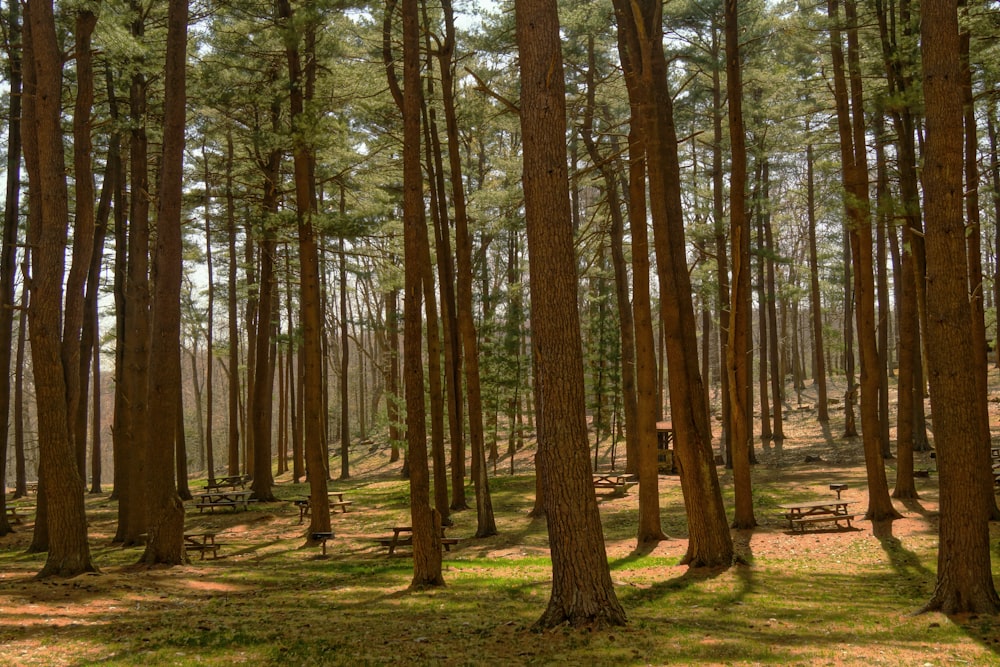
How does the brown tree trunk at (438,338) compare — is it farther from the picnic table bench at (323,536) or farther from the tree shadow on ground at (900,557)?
the tree shadow on ground at (900,557)

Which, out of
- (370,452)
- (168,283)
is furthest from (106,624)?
(370,452)

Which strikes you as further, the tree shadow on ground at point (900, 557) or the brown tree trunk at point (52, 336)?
the brown tree trunk at point (52, 336)

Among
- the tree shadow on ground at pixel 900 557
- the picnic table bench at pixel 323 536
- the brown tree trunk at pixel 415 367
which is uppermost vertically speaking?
the brown tree trunk at pixel 415 367

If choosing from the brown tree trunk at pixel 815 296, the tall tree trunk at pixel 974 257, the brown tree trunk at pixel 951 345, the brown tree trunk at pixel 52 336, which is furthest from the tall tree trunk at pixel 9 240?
the brown tree trunk at pixel 815 296

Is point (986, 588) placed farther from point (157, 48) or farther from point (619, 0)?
point (157, 48)

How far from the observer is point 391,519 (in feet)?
62.7

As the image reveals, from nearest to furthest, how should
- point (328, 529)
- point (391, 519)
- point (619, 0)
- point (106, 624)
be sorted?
point (106, 624)
point (619, 0)
point (328, 529)
point (391, 519)

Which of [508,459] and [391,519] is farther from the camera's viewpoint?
[508,459]

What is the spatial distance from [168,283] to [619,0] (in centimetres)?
796

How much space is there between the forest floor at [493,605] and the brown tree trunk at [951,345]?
450 millimetres

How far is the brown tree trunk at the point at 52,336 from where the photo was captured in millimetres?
10555

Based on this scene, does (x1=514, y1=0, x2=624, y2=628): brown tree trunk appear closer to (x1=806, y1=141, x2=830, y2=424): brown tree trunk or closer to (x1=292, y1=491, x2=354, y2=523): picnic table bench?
(x1=292, y1=491, x2=354, y2=523): picnic table bench

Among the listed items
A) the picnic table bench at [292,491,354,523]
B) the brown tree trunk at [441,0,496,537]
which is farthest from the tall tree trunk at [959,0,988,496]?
the picnic table bench at [292,491,354,523]

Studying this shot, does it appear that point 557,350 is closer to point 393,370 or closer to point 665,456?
point 665,456
